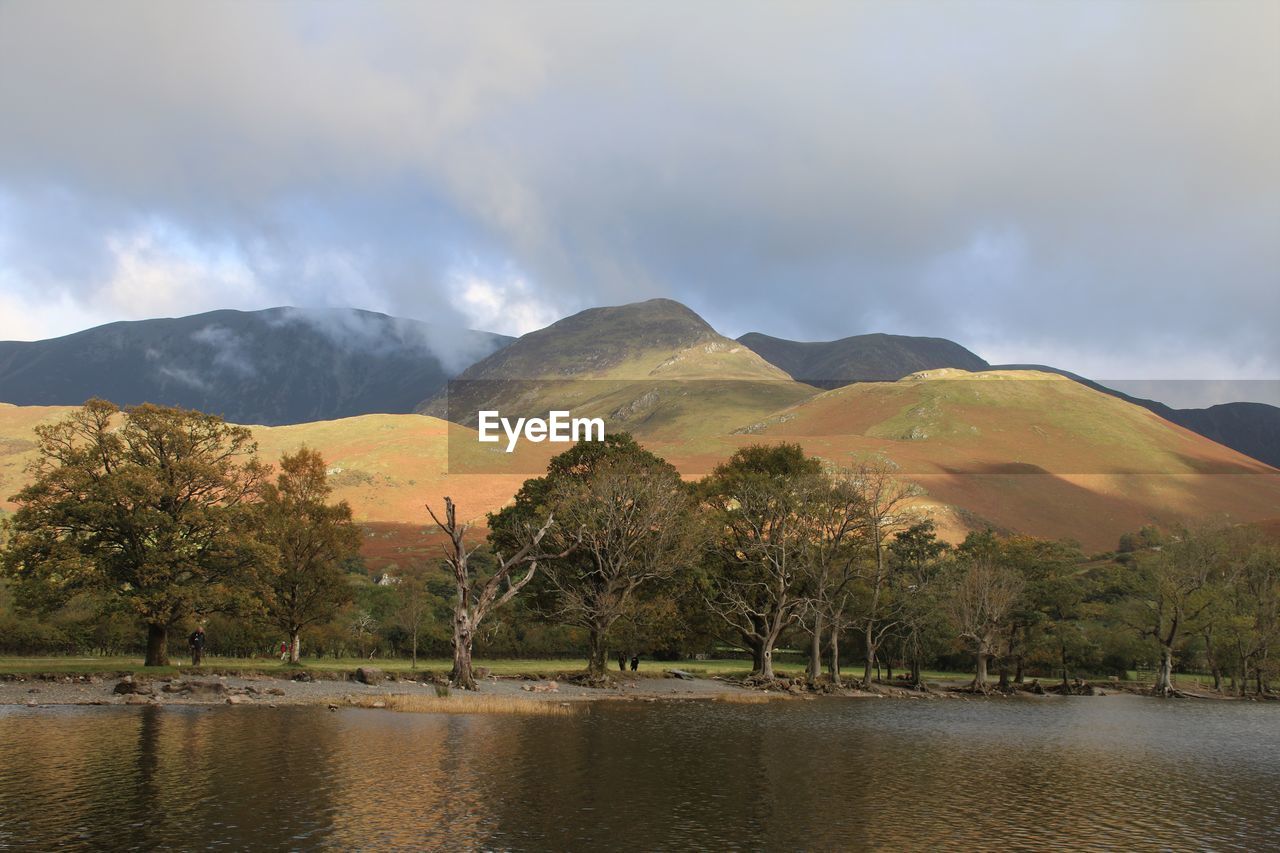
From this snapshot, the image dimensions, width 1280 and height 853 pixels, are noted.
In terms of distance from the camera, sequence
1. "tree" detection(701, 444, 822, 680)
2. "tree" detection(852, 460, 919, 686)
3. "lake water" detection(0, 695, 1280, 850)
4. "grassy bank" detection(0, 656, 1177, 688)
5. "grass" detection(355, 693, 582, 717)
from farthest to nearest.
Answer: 1. "tree" detection(852, 460, 919, 686)
2. "tree" detection(701, 444, 822, 680)
3. "grassy bank" detection(0, 656, 1177, 688)
4. "grass" detection(355, 693, 582, 717)
5. "lake water" detection(0, 695, 1280, 850)

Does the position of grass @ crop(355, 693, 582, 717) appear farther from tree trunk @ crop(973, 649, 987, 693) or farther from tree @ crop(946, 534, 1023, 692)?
tree trunk @ crop(973, 649, 987, 693)

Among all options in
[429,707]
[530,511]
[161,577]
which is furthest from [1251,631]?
[161,577]

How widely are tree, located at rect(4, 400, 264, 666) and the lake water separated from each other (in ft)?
43.9

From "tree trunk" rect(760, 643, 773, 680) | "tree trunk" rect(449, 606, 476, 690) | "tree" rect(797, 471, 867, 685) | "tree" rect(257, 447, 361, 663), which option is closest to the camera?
"tree trunk" rect(449, 606, 476, 690)

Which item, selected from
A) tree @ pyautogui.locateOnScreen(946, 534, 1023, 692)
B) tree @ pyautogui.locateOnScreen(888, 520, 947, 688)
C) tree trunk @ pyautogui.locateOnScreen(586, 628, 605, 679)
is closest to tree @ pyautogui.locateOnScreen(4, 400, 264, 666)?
tree trunk @ pyautogui.locateOnScreen(586, 628, 605, 679)

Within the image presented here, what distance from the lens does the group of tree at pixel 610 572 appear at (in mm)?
51969

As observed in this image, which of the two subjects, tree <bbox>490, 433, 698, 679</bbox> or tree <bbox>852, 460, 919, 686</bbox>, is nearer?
tree <bbox>490, 433, 698, 679</bbox>

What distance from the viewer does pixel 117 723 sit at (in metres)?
34.3

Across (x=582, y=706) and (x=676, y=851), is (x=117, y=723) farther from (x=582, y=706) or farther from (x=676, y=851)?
(x=676, y=851)

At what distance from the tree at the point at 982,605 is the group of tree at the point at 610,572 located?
342 millimetres

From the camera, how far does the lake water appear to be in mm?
20391

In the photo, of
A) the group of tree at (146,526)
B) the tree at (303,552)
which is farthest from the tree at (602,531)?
the group of tree at (146,526)

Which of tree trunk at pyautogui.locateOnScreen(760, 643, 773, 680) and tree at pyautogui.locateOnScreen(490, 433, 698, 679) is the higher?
tree at pyautogui.locateOnScreen(490, 433, 698, 679)

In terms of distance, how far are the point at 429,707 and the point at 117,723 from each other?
1383 centimetres
